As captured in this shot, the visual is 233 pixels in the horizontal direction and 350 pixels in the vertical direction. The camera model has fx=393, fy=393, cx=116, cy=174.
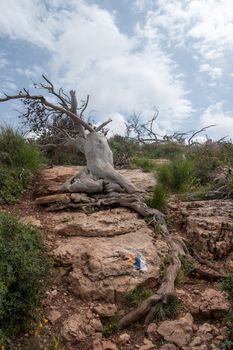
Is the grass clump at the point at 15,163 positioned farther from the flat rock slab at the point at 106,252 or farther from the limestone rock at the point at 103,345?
the limestone rock at the point at 103,345

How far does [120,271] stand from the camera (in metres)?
4.98

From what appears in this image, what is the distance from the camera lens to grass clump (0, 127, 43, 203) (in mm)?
7654

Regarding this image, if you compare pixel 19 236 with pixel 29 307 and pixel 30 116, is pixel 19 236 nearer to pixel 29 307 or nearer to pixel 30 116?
pixel 29 307

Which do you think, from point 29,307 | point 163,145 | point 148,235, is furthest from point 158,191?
point 163,145

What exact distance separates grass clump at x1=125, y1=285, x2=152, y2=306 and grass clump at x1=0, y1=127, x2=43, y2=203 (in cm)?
350

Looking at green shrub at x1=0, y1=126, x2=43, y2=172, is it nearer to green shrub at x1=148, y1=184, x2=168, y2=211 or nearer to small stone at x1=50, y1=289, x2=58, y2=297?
green shrub at x1=148, y1=184, x2=168, y2=211

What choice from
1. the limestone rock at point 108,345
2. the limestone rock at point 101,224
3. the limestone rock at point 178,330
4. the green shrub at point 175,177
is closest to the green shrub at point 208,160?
the green shrub at point 175,177

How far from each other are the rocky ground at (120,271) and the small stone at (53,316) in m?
0.01

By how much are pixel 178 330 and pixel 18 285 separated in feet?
5.86

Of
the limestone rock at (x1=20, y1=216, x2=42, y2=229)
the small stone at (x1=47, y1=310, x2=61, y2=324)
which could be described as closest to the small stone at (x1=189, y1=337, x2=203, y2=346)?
the small stone at (x1=47, y1=310, x2=61, y2=324)

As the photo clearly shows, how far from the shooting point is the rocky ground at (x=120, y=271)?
165 inches

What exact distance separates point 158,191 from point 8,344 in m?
4.24

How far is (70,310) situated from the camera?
4.50m

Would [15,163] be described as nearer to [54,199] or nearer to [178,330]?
[54,199]
